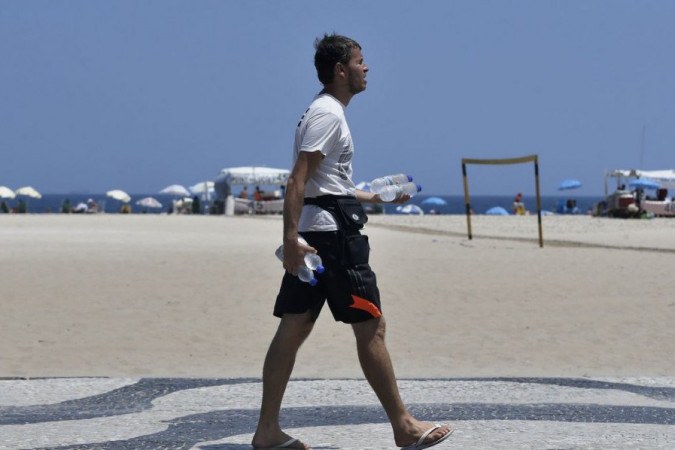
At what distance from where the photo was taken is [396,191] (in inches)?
187

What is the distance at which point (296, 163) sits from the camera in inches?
168

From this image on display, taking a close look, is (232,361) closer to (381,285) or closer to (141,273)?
(381,285)

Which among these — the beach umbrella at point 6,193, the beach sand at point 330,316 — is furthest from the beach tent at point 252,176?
the beach sand at point 330,316

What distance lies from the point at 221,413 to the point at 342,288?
1.35 m

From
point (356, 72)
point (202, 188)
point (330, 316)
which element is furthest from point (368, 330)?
point (202, 188)

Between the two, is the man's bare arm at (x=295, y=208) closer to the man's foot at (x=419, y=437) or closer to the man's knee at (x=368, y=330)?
the man's knee at (x=368, y=330)

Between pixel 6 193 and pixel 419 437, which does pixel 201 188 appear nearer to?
pixel 6 193

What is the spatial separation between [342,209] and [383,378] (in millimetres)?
658

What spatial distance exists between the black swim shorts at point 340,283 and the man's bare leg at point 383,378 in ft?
0.23

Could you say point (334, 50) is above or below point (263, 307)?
above

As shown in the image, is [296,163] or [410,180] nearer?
[296,163]

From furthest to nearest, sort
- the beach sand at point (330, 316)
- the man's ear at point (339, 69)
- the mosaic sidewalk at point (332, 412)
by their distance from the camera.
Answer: the beach sand at point (330, 316) < the mosaic sidewalk at point (332, 412) < the man's ear at point (339, 69)

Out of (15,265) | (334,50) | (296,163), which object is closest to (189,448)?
(296,163)

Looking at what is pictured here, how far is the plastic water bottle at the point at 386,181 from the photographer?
4.82 m
